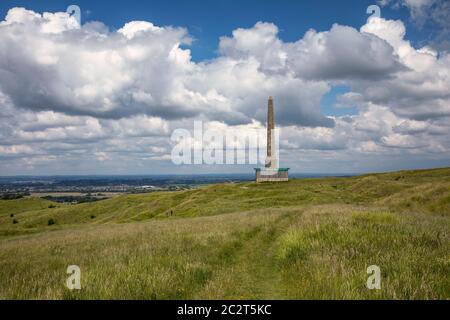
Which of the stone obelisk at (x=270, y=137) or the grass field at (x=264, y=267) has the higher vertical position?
the stone obelisk at (x=270, y=137)

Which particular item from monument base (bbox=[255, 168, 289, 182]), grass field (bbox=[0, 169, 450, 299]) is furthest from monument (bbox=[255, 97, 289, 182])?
grass field (bbox=[0, 169, 450, 299])

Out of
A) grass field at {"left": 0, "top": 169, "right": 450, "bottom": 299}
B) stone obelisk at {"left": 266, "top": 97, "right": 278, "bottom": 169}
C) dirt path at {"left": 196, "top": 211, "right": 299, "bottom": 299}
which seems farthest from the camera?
stone obelisk at {"left": 266, "top": 97, "right": 278, "bottom": 169}

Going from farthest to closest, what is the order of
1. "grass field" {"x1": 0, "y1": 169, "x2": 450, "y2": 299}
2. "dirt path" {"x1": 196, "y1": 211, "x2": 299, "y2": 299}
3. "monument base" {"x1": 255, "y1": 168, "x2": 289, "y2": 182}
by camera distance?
1. "monument base" {"x1": 255, "y1": 168, "x2": 289, "y2": 182}
2. "dirt path" {"x1": 196, "y1": 211, "x2": 299, "y2": 299}
3. "grass field" {"x1": 0, "y1": 169, "x2": 450, "y2": 299}

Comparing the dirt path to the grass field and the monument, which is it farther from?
the monument

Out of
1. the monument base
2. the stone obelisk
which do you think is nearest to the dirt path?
the monument base

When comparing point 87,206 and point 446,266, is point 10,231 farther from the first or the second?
point 446,266

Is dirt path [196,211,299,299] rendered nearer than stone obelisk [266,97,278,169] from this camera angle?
Yes

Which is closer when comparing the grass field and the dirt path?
the grass field

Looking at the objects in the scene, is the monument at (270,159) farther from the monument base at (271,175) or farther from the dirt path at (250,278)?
the dirt path at (250,278)

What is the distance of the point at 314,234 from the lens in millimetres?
14562

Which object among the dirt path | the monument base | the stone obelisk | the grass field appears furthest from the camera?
the monument base

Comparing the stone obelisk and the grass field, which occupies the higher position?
the stone obelisk

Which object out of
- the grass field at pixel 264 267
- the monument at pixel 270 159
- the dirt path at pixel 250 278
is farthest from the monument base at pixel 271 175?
the dirt path at pixel 250 278

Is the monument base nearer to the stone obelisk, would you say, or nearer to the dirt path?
the stone obelisk
